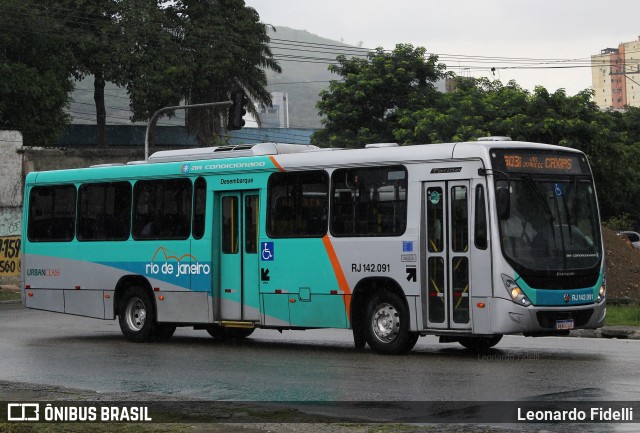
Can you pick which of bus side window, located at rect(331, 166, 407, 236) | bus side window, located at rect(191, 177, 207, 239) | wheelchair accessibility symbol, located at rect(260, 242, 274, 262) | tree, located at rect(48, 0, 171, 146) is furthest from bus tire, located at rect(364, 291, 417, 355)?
tree, located at rect(48, 0, 171, 146)

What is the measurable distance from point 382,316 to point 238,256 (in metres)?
3.14

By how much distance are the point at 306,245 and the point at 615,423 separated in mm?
8476

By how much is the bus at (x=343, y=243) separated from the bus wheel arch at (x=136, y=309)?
30 millimetres

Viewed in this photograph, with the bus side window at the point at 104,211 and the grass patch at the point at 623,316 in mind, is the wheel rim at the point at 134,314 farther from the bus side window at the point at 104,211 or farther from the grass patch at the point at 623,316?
the grass patch at the point at 623,316

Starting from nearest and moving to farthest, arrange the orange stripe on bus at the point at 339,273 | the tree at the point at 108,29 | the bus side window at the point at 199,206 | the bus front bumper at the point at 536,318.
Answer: the bus front bumper at the point at 536,318 → the orange stripe on bus at the point at 339,273 → the bus side window at the point at 199,206 → the tree at the point at 108,29

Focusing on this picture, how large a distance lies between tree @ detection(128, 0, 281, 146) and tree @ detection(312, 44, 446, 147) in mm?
12272

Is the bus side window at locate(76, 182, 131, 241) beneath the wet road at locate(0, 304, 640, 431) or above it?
above

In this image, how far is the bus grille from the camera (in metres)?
15.3

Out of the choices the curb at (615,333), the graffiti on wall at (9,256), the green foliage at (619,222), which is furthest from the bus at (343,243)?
the green foliage at (619,222)

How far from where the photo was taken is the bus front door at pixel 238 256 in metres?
18.4

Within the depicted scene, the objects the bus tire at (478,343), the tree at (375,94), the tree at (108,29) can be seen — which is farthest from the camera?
the tree at (108,29)

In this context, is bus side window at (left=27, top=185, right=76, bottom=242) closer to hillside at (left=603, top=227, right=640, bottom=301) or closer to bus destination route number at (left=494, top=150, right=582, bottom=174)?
bus destination route number at (left=494, top=150, right=582, bottom=174)

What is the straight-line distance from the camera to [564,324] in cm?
1544

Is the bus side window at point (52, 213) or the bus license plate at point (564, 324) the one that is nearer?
the bus license plate at point (564, 324)
